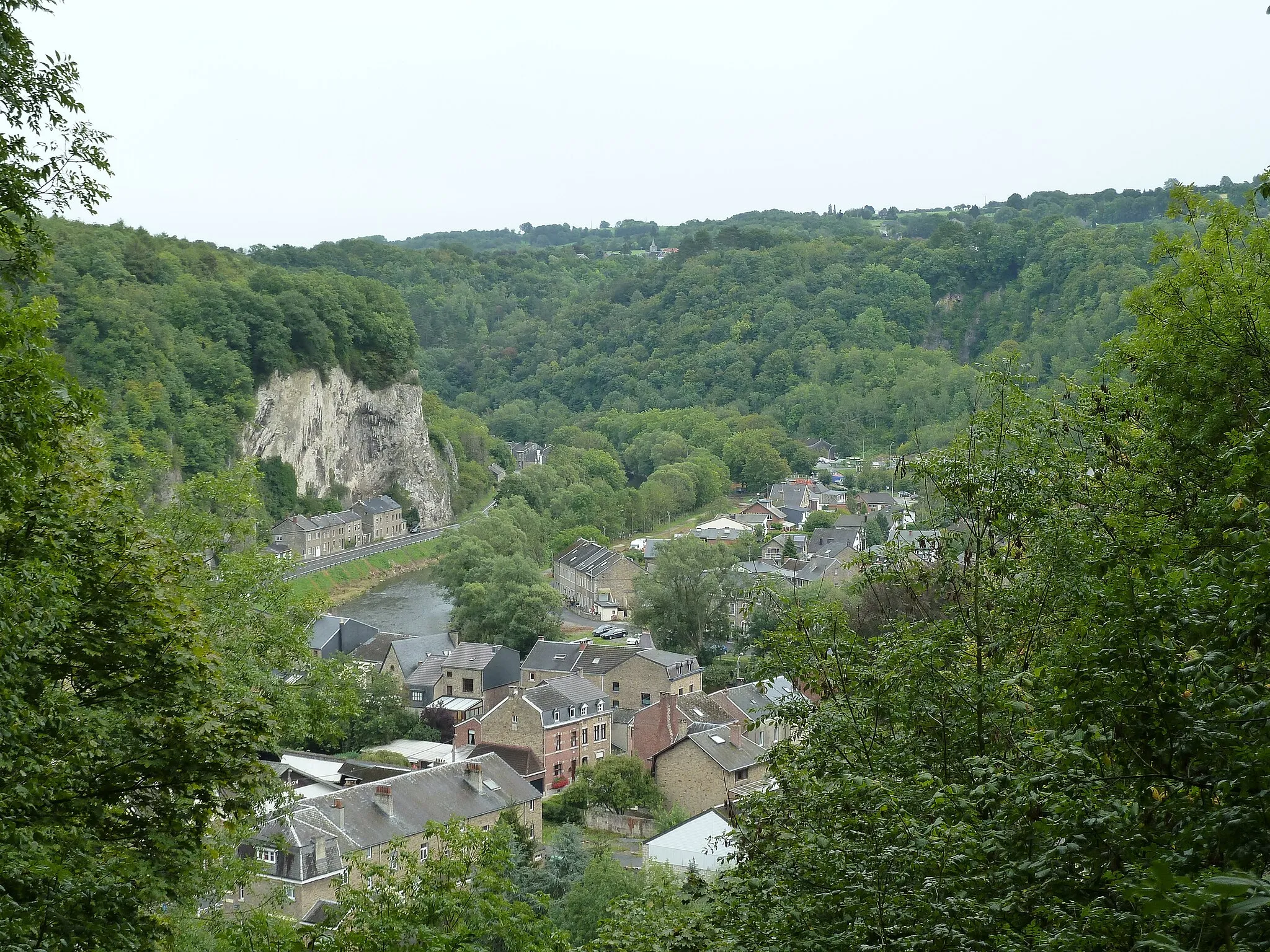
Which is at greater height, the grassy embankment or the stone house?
the stone house

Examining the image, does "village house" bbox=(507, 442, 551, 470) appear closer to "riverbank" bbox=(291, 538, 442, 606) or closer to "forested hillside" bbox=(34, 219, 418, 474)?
"forested hillside" bbox=(34, 219, 418, 474)

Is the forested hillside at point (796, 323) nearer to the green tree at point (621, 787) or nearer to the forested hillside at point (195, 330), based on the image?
the forested hillside at point (195, 330)

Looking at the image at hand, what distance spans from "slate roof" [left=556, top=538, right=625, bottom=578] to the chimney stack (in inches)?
1249

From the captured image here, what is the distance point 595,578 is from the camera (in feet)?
181

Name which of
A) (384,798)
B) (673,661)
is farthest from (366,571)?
(384,798)

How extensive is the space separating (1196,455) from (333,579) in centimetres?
5306

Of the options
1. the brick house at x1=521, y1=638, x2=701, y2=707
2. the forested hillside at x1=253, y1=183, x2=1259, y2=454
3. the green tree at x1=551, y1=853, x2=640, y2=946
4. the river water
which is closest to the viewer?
the green tree at x1=551, y1=853, x2=640, y2=946

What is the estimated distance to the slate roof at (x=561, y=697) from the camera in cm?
3212

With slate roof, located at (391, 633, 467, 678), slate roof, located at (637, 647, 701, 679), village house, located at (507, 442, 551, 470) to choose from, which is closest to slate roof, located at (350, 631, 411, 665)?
slate roof, located at (391, 633, 467, 678)

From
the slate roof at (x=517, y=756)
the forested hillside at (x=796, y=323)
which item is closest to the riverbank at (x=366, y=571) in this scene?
the slate roof at (x=517, y=756)

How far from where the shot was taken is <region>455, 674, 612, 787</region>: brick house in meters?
31.8

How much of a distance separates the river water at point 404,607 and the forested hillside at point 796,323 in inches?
1489

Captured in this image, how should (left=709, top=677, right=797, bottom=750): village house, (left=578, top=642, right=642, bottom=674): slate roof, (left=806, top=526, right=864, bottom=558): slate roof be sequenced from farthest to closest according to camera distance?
(left=806, top=526, right=864, bottom=558): slate roof, (left=578, top=642, right=642, bottom=674): slate roof, (left=709, top=677, right=797, bottom=750): village house

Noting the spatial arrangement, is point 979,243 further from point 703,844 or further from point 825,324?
point 703,844
